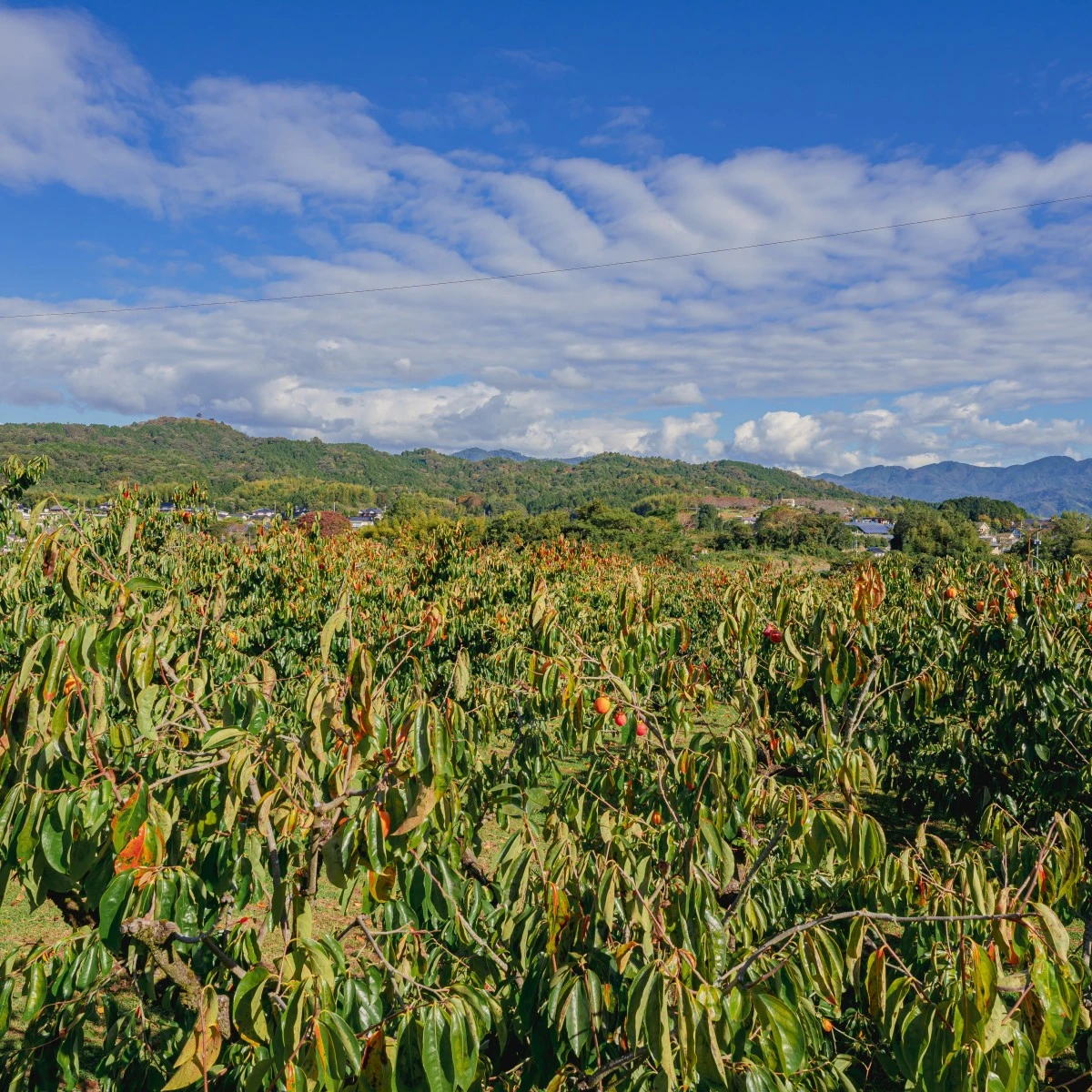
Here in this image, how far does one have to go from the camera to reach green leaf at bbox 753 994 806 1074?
69.8 inches

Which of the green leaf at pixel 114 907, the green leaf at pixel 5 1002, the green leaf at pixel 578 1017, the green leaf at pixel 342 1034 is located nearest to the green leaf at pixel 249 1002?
the green leaf at pixel 342 1034

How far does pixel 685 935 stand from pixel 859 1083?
4.01 metres

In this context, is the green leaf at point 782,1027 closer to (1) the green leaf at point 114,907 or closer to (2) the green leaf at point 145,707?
(1) the green leaf at point 114,907

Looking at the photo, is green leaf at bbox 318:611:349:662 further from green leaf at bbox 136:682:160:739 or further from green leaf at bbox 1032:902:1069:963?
green leaf at bbox 1032:902:1069:963

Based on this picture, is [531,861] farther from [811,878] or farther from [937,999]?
[811,878]

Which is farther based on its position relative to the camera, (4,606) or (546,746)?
(4,606)

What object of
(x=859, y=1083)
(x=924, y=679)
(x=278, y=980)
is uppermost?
(x=924, y=679)

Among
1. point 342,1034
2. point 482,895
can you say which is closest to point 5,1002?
point 342,1034

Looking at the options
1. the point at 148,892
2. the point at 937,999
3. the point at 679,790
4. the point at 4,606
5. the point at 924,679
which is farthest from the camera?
the point at 4,606

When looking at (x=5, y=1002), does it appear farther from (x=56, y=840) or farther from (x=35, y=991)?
(x=56, y=840)

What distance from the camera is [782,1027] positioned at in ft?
5.89

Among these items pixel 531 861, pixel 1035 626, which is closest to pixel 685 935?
pixel 531 861

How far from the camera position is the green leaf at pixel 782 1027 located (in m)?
1.77

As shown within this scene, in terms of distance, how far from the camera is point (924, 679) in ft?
14.4
